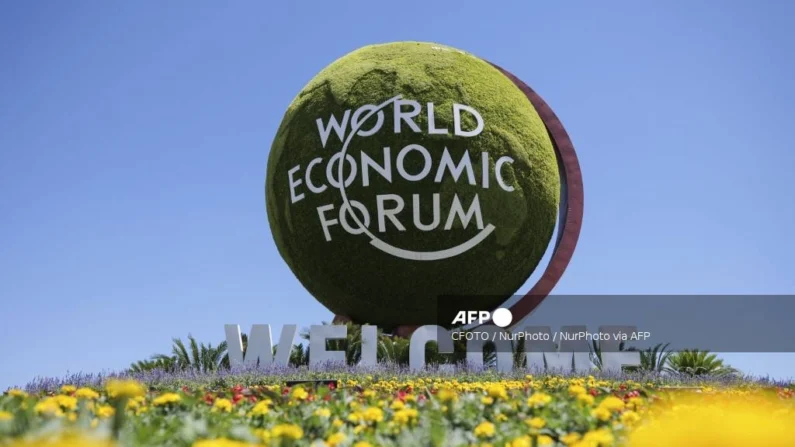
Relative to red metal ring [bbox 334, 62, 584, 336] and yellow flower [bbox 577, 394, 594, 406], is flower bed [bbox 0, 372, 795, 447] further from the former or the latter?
red metal ring [bbox 334, 62, 584, 336]

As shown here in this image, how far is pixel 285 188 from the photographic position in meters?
16.5

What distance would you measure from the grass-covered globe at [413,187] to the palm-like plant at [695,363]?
3.59m

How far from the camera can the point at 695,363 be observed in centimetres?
1608

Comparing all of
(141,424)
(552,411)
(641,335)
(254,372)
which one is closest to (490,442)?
(552,411)

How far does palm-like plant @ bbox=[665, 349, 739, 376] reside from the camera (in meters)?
15.9

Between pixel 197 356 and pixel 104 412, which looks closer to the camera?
pixel 104 412

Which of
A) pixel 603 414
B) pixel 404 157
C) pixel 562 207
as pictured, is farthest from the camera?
pixel 562 207

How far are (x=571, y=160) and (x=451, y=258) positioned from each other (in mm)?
4245

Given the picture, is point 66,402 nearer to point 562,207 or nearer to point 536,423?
point 536,423

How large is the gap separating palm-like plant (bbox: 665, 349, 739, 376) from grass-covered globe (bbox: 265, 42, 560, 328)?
3589 mm

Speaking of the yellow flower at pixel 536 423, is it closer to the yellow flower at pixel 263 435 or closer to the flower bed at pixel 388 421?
the flower bed at pixel 388 421

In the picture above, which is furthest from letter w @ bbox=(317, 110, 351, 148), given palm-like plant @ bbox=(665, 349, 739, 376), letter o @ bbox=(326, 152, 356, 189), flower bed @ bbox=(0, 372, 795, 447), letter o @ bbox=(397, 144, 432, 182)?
flower bed @ bbox=(0, 372, 795, 447)

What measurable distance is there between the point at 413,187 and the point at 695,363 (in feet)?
23.4

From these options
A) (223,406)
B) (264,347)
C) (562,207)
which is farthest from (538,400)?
(562,207)
